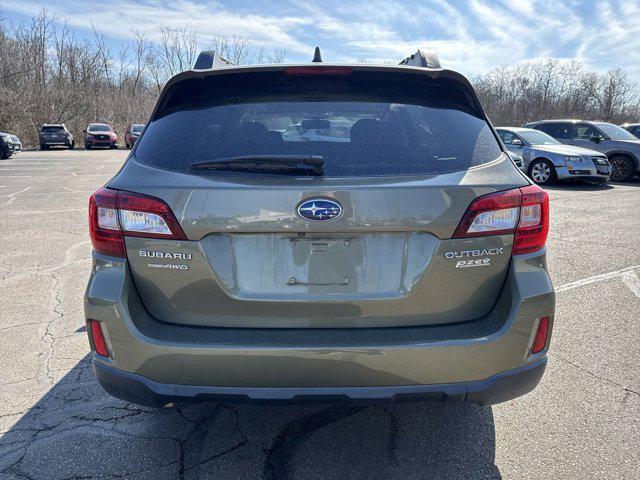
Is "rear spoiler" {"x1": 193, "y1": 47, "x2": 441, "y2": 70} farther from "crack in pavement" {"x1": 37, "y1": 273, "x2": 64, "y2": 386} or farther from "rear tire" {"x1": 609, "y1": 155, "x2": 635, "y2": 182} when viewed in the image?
"rear tire" {"x1": 609, "y1": 155, "x2": 635, "y2": 182}

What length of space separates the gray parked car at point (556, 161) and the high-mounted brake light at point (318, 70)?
→ 501 inches

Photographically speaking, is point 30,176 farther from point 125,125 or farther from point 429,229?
point 125,125

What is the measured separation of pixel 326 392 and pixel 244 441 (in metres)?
0.81

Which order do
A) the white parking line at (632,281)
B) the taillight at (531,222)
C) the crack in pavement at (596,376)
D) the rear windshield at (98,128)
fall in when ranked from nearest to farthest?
the taillight at (531,222) → the crack in pavement at (596,376) → the white parking line at (632,281) → the rear windshield at (98,128)

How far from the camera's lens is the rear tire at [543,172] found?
1353cm

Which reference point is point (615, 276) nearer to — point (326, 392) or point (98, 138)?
point (326, 392)

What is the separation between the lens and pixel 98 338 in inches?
80.7

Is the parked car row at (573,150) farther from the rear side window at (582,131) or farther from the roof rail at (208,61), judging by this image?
the roof rail at (208,61)

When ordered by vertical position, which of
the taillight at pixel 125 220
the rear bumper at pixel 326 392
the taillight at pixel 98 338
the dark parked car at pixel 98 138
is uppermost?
the taillight at pixel 125 220

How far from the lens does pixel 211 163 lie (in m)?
2.01

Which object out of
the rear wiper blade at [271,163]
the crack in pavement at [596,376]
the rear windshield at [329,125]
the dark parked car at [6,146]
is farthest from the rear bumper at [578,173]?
the dark parked car at [6,146]

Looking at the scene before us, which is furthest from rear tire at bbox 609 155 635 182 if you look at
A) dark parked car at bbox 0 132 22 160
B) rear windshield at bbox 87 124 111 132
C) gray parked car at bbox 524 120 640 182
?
rear windshield at bbox 87 124 111 132

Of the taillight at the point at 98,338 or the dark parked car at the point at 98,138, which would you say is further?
the dark parked car at the point at 98,138

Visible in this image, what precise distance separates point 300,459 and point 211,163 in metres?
1.49
